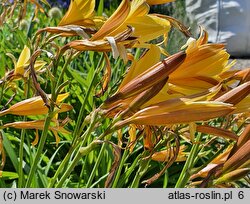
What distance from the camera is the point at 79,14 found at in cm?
80

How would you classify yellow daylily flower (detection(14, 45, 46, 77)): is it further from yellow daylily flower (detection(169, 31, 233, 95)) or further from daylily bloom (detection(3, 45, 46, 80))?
yellow daylily flower (detection(169, 31, 233, 95))

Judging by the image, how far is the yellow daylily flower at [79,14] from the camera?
2.63 feet

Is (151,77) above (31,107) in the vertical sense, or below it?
above

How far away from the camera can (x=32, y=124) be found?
87 centimetres

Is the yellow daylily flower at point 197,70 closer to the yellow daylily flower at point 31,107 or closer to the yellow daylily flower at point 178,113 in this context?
the yellow daylily flower at point 178,113

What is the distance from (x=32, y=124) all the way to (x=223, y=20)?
4.73 meters

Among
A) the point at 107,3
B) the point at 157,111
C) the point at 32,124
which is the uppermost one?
the point at 157,111

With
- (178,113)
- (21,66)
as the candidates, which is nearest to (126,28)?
(178,113)

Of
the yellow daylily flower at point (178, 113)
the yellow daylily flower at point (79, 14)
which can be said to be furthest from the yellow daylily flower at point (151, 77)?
the yellow daylily flower at point (79, 14)

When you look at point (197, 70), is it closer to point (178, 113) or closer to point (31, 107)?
point (178, 113)
